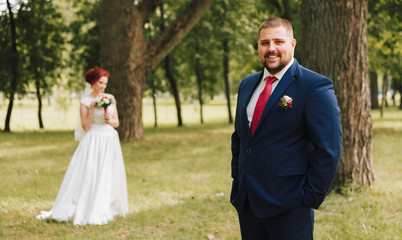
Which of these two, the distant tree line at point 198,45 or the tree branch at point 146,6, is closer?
the distant tree line at point 198,45

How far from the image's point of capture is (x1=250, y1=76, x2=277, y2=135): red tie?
107 inches

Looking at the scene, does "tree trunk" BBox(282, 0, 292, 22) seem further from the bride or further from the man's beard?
the man's beard

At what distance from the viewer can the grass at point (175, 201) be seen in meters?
5.36

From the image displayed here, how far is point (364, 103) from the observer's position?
653cm

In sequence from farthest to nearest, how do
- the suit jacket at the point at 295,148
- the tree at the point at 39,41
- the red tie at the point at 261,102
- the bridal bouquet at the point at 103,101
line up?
1. the tree at the point at 39,41
2. the bridal bouquet at the point at 103,101
3. the red tie at the point at 261,102
4. the suit jacket at the point at 295,148

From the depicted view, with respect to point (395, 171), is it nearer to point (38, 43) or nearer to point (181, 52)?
point (181, 52)

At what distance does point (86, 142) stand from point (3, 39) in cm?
1699

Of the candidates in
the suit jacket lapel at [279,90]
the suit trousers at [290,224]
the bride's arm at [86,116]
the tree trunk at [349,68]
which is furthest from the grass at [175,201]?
the suit jacket lapel at [279,90]

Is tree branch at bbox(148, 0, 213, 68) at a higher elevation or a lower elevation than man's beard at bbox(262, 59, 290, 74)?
higher

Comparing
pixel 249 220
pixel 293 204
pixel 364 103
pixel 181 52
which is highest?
pixel 181 52

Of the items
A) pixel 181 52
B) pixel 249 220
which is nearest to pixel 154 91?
pixel 181 52

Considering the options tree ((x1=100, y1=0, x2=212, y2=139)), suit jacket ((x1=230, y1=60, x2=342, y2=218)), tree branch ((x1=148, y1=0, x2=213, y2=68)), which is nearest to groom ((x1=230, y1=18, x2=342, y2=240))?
suit jacket ((x1=230, y1=60, x2=342, y2=218))

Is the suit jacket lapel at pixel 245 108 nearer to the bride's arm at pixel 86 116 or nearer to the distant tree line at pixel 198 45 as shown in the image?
the bride's arm at pixel 86 116

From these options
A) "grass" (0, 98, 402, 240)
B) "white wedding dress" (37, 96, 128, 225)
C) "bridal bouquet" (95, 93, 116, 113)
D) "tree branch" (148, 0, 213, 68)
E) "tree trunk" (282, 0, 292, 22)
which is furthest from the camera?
"tree trunk" (282, 0, 292, 22)
